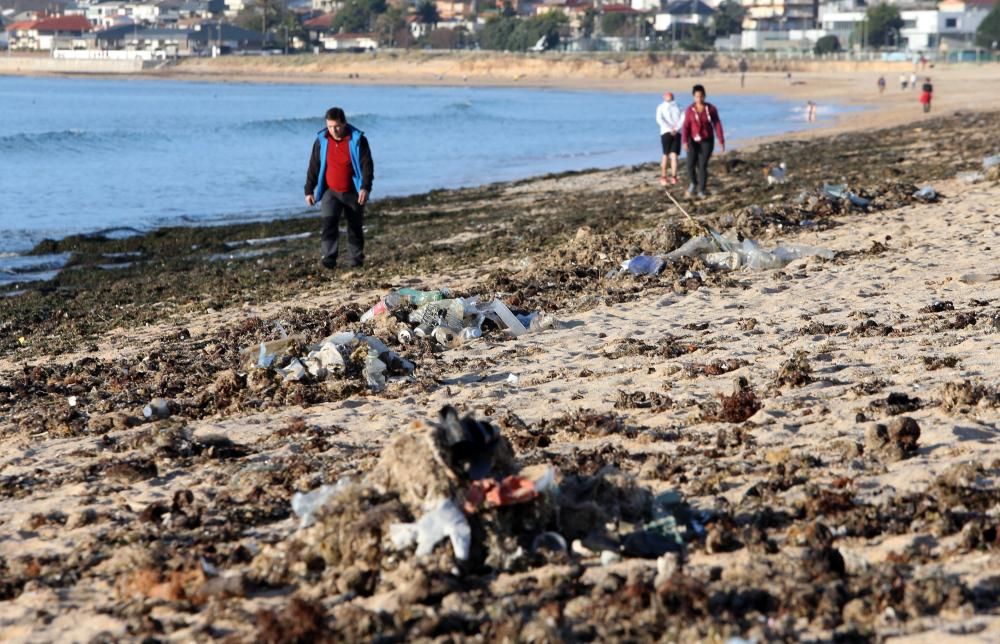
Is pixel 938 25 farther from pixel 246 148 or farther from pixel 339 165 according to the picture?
pixel 339 165

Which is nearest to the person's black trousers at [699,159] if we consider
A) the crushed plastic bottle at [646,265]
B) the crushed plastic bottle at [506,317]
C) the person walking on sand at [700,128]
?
the person walking on sand at [700,128]

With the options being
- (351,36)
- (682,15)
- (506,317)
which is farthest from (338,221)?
(682,15)

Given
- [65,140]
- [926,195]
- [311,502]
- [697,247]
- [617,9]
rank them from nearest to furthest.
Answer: [311,502]
[697,247]
[926,195]
[65,140]
[617,9]

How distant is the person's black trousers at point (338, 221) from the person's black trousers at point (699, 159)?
5078mm

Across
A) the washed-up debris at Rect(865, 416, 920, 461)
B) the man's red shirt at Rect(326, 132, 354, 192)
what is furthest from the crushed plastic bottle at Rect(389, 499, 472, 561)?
the man's red shirt at Rect(326, 132, 354, 192)

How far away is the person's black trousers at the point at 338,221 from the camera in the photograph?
11.2m

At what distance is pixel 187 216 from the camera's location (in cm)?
2073

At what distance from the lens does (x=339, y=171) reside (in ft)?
36.6

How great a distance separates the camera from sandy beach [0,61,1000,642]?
13.4 ft

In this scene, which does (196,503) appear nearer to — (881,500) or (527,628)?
(527,628)

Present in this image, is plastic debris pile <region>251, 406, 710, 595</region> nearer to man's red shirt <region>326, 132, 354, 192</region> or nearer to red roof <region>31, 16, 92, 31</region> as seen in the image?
man's red shirt <region>326, 132, 354, 192</region>

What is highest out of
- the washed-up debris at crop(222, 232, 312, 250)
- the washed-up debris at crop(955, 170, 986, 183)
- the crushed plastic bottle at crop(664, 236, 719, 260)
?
the washed-up debris at crop(955, 170, 986, 183)

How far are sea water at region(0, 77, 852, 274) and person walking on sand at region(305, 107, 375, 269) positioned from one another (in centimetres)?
626

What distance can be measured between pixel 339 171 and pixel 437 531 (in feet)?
23.4
